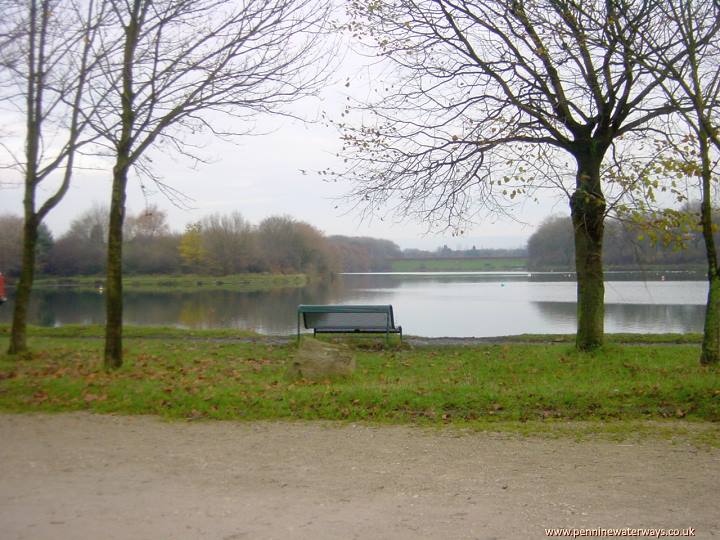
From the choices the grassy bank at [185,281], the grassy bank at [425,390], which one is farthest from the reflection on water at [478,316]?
the grassy bank at [185,281]

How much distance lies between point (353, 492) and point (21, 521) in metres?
2.34

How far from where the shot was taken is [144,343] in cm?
1511

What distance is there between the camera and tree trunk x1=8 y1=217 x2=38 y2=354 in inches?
500

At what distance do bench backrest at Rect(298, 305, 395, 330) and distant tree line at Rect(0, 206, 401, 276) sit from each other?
2121 inches

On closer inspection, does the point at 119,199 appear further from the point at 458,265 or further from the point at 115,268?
the point at 458,265

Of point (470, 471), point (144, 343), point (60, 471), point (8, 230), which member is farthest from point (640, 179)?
point (8, 230)

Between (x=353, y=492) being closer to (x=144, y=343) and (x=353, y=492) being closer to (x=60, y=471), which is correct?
(x=60, y=471)

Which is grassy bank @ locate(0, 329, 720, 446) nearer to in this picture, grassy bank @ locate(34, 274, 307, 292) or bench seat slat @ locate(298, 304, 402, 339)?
bench seat slat @ locate(298, 304, 402, 339)

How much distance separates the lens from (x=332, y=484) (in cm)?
557

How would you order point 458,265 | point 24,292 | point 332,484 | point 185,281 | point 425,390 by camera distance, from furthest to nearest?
point 458,265, point 185,281, point 24,292, point 425,390, point 332,484

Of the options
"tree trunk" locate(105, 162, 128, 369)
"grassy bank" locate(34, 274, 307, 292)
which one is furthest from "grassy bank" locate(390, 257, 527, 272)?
"tree trunk" locate(105, 162, 128, 369)

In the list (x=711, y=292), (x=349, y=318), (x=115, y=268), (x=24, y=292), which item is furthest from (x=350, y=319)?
(x=711, y=292)

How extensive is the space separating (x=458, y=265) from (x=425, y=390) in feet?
326

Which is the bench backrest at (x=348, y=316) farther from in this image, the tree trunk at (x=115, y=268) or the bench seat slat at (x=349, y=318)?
the tree trunk at (x=115, y=268)
